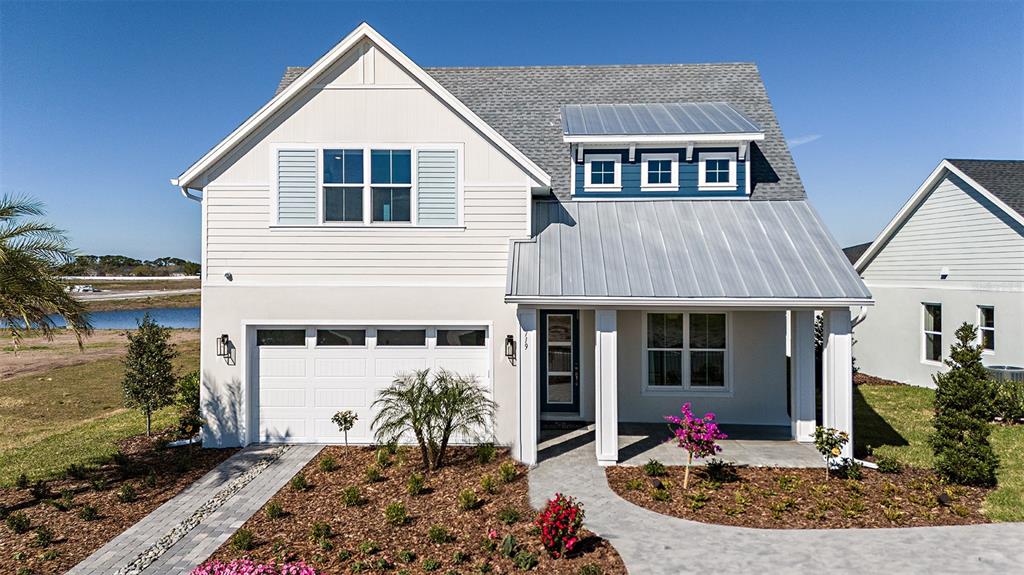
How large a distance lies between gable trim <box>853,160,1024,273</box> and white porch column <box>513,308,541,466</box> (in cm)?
1361

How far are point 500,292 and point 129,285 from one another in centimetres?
7936

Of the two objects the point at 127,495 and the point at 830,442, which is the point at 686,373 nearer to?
the point at 830,442

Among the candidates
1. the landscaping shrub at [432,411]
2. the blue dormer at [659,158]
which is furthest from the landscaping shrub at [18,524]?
the blue dormer at [659,158]

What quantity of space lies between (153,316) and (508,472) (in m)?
45.5

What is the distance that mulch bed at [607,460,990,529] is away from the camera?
6871 mm

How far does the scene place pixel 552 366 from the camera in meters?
11.4

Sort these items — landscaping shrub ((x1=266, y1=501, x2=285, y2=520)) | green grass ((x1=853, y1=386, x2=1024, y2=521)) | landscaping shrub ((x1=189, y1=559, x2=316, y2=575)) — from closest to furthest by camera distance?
landscaping shrub ((x1=189, y1=559, x2=316, y2=575)), landscaping shrub ((x1=266, y1=501, x2=285, y2=520)), green grass ((x1=853, y1=386, x2=1024, y2=521))

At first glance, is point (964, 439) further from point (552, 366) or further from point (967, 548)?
point (552, 366)

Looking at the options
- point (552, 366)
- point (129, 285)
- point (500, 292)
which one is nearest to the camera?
point (500, 292)

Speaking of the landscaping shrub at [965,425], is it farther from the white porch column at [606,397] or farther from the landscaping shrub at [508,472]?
the landscaping shrub at [508,472]

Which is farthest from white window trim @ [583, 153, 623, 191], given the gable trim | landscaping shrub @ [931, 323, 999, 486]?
the gable trim

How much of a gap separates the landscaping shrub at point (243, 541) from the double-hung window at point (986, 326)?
720 inches

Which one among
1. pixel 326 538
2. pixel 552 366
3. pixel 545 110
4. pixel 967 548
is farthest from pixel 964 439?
pixel 545 110

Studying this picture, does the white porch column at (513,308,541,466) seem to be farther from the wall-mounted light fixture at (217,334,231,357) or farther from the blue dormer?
the wall-mounted light fixture at (217,334,231,357)
